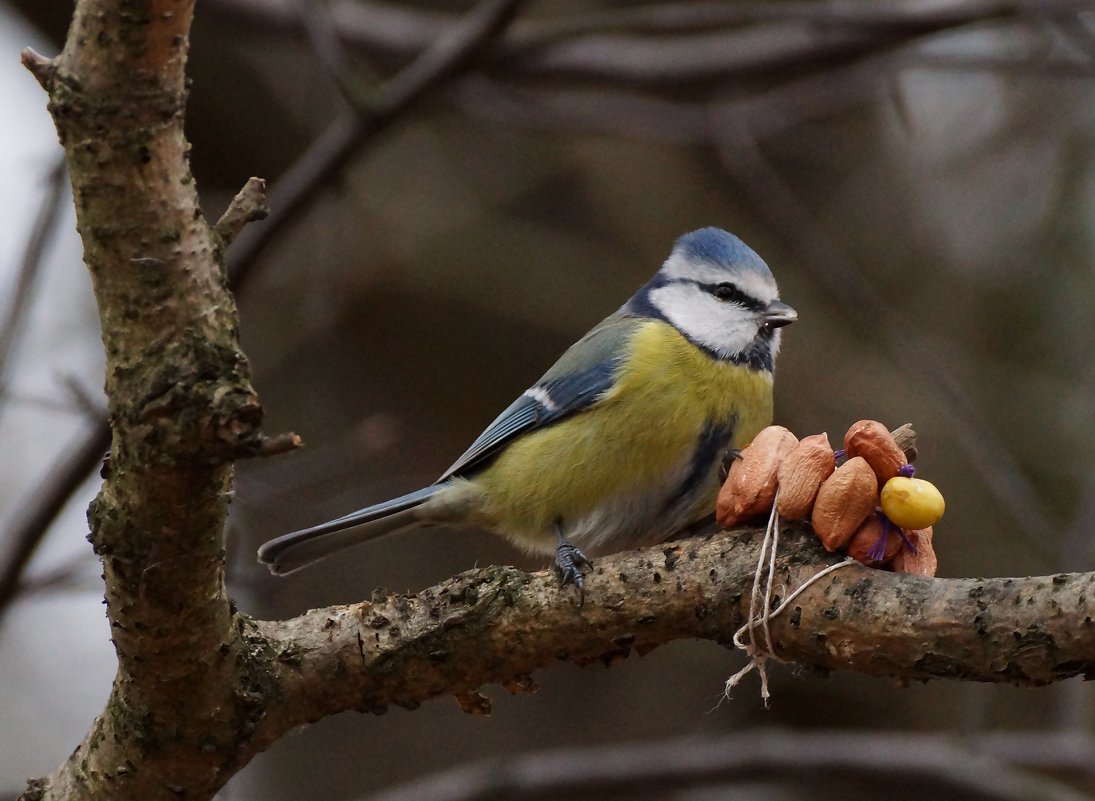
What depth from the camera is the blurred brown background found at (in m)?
3.65

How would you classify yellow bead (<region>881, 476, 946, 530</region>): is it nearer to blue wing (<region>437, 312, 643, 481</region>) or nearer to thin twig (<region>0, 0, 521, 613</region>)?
blue wing (<region>437, 312, 643, 481</region>)

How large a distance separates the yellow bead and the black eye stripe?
1083 mm

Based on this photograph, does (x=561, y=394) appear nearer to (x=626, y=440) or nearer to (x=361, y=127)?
(x=626, y=440)

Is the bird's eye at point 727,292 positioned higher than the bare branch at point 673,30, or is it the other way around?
the bare branch at point 673,30

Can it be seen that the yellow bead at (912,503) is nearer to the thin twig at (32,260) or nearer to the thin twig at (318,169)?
the thin twig at (318,169)

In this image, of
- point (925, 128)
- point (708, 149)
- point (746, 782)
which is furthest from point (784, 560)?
point (925, 128)

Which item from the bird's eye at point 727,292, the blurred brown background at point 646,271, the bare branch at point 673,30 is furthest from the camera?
the blurred brown background at point 646,271

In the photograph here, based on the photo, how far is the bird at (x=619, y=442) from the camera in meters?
2.35

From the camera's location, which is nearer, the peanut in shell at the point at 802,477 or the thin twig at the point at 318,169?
the peanut in shell at the point at 802,477

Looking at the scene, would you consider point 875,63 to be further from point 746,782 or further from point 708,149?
point 746,782

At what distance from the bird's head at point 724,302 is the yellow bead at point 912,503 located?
94 cm

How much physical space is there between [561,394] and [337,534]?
21.9 inches

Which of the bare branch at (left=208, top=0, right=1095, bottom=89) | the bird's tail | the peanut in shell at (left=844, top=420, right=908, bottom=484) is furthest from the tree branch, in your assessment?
the bare branch at (left=208, top=0, right=1095, bottom=89)

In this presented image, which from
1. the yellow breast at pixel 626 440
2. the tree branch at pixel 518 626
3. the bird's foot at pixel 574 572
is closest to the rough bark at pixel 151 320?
the tree branch at pixel 518 626
